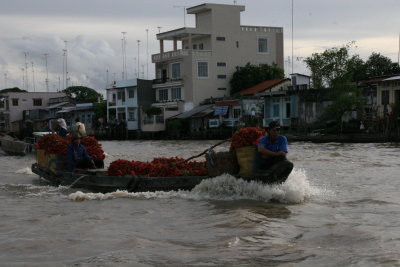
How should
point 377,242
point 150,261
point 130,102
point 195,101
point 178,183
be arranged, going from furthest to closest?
point 130,102 < point 195,101 < point 178,183 < point 377,242 < point 150,261

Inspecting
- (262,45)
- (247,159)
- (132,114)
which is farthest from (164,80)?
(247,159)

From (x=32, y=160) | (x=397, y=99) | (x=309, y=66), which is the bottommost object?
(x=32, y=160)

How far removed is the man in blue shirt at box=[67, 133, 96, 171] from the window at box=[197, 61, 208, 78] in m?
38.4

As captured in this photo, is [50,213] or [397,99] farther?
[397,99]

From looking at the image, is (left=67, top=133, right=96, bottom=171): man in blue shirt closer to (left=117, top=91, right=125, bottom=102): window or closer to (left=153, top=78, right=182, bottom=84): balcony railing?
(left=153, top=78, right=182, bottom=84): balcony railing

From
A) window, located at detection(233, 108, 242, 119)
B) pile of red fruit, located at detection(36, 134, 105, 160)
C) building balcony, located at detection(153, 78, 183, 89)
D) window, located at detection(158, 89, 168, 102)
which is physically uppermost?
building balcony, located at detection(153, 78, 183, 89)

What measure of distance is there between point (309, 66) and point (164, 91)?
16.1 metres

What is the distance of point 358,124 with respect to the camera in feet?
115

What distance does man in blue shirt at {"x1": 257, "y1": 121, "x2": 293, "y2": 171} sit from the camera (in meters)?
10.1

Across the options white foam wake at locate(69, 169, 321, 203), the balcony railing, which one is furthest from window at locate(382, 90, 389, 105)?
white foam wake at locate(69, 169, 321, 203)

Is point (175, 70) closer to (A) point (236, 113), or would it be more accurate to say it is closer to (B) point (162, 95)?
(B) point (162, 95)

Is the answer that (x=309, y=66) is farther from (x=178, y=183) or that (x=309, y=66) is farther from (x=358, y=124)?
(x=178, y=183)

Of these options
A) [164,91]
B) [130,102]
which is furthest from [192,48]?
[130,102]

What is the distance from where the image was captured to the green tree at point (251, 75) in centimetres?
5128
